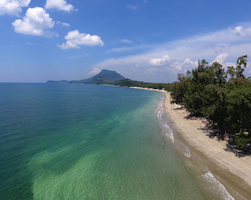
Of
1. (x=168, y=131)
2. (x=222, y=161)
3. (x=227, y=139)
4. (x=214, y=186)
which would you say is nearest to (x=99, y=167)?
(x=214, y=186)

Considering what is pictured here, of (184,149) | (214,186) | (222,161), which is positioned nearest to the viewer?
(214,186)

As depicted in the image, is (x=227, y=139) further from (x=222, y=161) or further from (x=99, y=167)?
(x=99, y=167)

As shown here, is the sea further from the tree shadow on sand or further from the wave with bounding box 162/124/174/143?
the tree shadow on sand

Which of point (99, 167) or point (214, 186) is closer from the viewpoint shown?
point (214, 186)

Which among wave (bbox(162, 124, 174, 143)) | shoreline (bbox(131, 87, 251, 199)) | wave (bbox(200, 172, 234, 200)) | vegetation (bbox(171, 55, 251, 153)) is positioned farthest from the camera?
wave (bbox(162, 124, 174, 143))

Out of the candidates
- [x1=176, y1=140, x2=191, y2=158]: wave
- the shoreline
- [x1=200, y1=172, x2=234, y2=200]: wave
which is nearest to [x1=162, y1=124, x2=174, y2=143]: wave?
[x1=176, y1=140, x2=191, y2=158]: wave

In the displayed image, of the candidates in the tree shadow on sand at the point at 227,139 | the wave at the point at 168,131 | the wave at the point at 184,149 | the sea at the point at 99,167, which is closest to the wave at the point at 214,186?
the sea at the point at 99,167

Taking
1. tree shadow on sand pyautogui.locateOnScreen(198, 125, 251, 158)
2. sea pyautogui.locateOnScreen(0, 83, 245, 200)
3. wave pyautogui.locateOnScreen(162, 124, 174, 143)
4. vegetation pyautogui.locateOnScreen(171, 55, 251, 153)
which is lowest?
sea pyautogui.locateOnScreen(0, 83, 245, 200)

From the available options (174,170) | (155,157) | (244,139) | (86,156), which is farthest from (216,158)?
(86,156)
